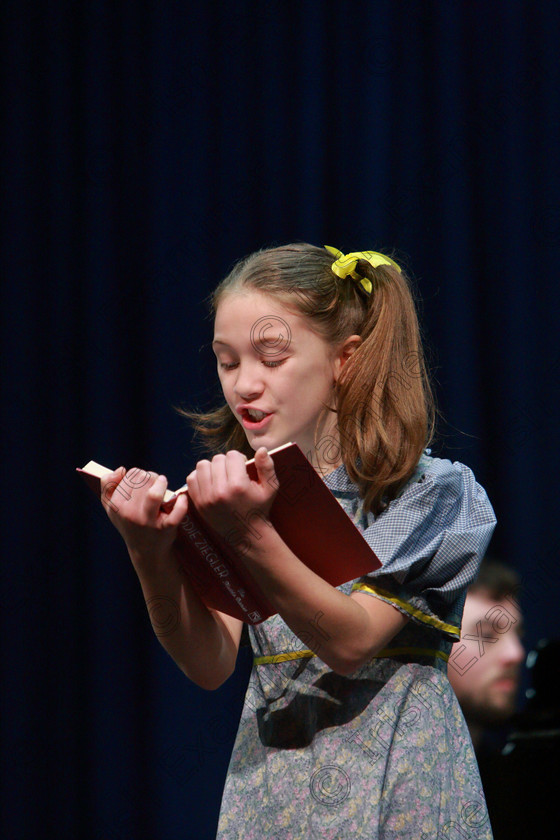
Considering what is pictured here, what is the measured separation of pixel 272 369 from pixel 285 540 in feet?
0.62

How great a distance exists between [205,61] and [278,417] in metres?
1.19

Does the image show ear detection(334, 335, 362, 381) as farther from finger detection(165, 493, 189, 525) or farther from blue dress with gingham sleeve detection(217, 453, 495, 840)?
finger detection(165, 493, 189, 525)

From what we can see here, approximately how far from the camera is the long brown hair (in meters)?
0.88

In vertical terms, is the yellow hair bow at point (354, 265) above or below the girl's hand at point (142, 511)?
above

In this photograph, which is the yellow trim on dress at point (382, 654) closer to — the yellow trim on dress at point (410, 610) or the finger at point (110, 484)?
the yellow trim on dress at point (410, 610)

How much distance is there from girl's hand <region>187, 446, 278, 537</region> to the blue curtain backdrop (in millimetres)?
945

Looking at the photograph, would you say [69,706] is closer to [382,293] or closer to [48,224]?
[48,224]

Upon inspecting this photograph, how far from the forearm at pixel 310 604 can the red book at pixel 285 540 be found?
22 millimetres

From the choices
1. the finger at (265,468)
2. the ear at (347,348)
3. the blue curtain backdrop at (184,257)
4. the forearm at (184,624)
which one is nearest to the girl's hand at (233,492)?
the finger at (265,468)

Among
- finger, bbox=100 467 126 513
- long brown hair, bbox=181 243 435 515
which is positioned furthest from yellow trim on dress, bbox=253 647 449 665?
finger, bbox=100 467 126 513

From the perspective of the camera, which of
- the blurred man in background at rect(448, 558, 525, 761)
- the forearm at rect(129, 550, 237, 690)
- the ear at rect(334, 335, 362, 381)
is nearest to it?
the forearm at rect(129, 550, 237, 690)

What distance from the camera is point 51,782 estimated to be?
1.73m

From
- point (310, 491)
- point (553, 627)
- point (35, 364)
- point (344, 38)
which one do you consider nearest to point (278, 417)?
point (310, 491)

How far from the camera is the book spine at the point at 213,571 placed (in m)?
0.78
